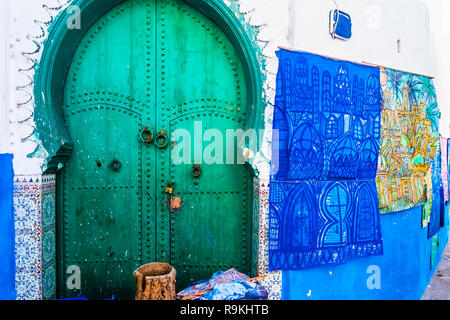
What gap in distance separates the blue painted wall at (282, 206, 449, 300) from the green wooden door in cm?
56

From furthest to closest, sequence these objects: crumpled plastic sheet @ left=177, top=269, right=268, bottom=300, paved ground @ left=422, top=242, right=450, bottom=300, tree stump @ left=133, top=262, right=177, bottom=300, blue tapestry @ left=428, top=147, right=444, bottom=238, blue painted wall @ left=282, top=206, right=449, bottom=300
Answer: blue tapestry @ left=428, top=147, right=444, bottom=238 → paved ground @ left=422, top=242, right=450, bottom=300 → blue painted wall @ left=282, top=206, right=449, bottom=300 → crumpled plastic sheet @ left=177, top=269, right=268, bottom=300 → tree stump @ left=133, top=262, right=177, bottom=300

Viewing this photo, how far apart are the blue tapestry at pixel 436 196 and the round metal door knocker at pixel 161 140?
3.83 m

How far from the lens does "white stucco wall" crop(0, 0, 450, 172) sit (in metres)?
2.44

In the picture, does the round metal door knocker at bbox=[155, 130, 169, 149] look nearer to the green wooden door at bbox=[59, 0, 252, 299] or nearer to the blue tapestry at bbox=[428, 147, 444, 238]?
the green wooden door at bbox=[59, 0, 252, 299]

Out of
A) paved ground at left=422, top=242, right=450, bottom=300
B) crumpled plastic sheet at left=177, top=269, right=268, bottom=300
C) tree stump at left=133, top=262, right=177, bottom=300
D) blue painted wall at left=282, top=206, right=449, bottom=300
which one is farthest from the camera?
paved ground at left=422, top=242, right=450, bottom=300

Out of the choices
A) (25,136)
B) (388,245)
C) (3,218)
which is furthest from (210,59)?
(388,245)

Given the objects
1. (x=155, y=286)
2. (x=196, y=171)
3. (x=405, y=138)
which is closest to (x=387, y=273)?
(x=405, y=138)

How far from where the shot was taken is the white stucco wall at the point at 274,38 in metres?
2.44

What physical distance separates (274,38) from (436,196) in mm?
3804

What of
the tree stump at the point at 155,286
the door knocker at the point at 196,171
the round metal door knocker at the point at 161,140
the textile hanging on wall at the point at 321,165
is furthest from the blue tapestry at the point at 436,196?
the tree stump at the point at 155,286

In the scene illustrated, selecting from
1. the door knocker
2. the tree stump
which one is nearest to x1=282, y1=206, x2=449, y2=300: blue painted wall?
the tree stump

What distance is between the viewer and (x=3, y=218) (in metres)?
2.42

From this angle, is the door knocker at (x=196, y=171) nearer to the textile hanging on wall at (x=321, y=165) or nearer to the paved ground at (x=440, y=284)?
the textile hanging on wall at (x=321, y=165)

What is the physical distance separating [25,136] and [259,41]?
6.62ft
